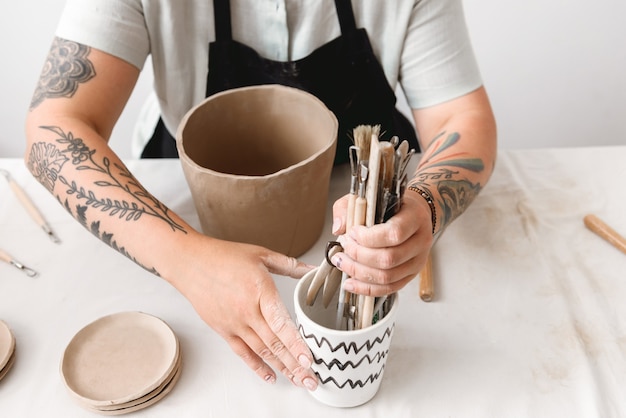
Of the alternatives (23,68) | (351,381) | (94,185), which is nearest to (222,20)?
(94,185)

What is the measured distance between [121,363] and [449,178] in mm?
409

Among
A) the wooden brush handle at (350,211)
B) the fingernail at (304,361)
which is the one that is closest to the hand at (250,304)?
the fingernail at (304,361)

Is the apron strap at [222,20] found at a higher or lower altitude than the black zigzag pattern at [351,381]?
higher

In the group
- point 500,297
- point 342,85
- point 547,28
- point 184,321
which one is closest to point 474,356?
point 500,297

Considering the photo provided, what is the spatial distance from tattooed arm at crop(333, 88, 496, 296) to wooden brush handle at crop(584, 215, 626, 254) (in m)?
0.14

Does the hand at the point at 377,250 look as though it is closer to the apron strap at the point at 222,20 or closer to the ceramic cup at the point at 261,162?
the ceramic cup at the point at 261,162

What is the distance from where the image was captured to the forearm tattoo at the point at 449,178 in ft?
2.09

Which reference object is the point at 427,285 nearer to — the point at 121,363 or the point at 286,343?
the point at 286,343

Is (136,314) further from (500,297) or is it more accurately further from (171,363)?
(500,297)

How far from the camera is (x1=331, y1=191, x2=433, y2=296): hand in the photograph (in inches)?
17.4

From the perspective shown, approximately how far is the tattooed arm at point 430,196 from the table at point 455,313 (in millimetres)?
74

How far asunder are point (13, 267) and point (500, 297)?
1.84ft

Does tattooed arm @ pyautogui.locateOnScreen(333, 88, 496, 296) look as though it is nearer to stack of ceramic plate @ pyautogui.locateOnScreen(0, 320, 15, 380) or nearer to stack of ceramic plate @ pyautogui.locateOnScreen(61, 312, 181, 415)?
stack of ceramic plate @ pyautogui.locateOnScreen(61, 312, 181, 415)

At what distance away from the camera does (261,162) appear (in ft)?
2.45
